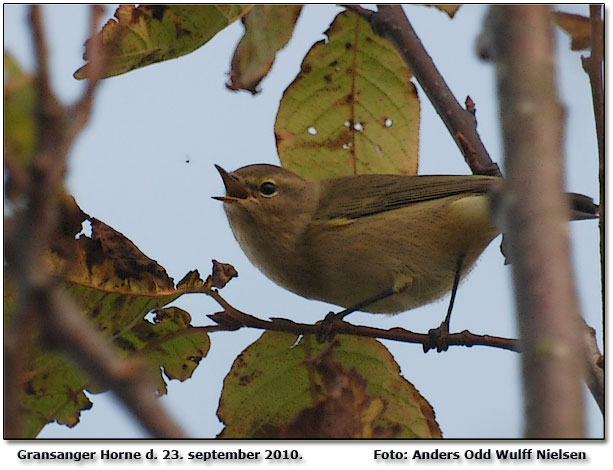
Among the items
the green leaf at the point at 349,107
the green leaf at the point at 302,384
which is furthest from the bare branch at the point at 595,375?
the green leaf at the point at 349,107

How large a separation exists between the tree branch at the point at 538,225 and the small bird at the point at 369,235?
268 cm

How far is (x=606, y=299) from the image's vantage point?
2.66 m

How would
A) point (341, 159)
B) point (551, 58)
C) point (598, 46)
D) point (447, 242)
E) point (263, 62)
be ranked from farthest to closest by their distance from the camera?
point (447, 242), point (341, 159), point (263, 62), point (598, 46), point (551, 58)

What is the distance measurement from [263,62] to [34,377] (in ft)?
4.64

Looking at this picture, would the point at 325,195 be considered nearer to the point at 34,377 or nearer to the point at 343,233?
the point at 343,233

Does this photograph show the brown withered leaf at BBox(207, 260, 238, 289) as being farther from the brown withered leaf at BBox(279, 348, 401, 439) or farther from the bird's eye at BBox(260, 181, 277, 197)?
the bird's eye at BBox(260, 181, 277, 197)

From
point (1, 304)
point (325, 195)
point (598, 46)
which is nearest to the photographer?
point (598, 46)

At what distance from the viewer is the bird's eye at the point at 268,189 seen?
4.53m

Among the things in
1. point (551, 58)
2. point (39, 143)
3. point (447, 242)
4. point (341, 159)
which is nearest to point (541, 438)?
point (551, 58)

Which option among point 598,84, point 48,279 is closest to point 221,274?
point 598,84

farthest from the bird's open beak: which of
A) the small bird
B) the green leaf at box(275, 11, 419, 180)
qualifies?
the green leaf at box(275, 11, 419, 180)

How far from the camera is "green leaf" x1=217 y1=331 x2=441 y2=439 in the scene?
294cm

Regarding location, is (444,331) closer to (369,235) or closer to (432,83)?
(369,235)

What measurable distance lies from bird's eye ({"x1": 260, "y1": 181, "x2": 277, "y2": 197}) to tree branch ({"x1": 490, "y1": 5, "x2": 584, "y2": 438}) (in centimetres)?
332
